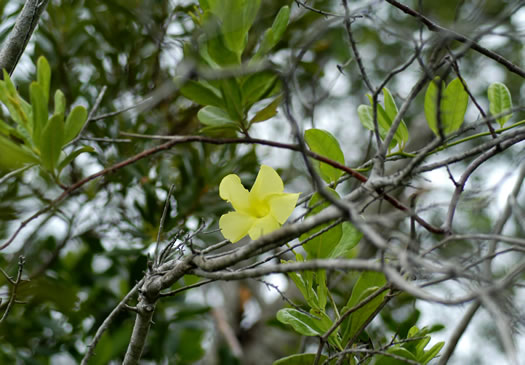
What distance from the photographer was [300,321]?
2.57 ft

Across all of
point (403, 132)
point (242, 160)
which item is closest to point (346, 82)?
point (242, 160)

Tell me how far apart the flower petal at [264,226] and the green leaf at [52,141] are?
0.99 feet

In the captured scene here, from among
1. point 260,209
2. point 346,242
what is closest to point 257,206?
point 260,209

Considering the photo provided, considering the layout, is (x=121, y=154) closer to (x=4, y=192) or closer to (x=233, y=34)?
(x=4, y=192)

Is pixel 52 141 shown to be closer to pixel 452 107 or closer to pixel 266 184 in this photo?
pixel 266 184

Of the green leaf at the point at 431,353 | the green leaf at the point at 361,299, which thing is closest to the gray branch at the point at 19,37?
the green leaf at the point at 361,299

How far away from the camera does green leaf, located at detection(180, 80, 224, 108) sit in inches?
28.6

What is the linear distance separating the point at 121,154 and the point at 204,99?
892mm

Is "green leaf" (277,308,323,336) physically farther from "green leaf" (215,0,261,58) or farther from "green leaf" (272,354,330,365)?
"green leaf" (215,0,261,58)

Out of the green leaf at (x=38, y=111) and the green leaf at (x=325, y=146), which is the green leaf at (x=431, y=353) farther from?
the green leaf at (x=38, y=111)

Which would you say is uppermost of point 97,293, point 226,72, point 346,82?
point 346,82

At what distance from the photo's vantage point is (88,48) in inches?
67.2

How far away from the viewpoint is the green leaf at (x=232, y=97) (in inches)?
27.8

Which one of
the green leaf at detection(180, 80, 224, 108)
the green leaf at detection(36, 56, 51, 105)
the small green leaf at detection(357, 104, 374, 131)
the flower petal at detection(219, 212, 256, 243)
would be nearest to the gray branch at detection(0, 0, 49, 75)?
the green leaf at detection(36, 56, 51, 105)
